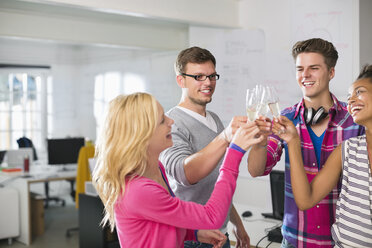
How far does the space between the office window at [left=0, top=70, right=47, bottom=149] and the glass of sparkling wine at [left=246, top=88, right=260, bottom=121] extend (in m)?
7.12

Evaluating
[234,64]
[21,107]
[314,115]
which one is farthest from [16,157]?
[314,115]

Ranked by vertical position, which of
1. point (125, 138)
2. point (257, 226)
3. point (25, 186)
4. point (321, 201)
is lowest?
point (25, 186)

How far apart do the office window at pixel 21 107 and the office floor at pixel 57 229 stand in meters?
1.46

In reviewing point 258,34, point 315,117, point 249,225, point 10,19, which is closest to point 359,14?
point 258,34

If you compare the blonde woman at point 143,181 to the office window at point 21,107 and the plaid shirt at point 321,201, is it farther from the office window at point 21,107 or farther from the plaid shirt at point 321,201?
the office window at point 21,107

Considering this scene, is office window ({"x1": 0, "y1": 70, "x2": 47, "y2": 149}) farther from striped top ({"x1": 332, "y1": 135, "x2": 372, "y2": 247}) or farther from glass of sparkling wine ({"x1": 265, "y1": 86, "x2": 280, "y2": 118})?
striped top ({"x1": 332, "y1": 135, "x2": 372, "y2": 247})

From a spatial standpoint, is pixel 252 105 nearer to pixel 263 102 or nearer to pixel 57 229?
pixel 263 102

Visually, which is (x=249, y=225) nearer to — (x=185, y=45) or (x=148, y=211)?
(x=148, y=211)

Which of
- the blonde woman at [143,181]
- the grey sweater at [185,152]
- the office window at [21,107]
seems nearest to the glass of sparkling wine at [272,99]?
the blonde woman at [143,181]

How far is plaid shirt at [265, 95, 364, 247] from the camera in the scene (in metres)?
1.81

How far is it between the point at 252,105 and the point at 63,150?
5.27 metres

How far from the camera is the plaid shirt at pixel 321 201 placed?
1812 mm

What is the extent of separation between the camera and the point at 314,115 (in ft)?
6.06

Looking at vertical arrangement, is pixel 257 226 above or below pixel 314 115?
below
